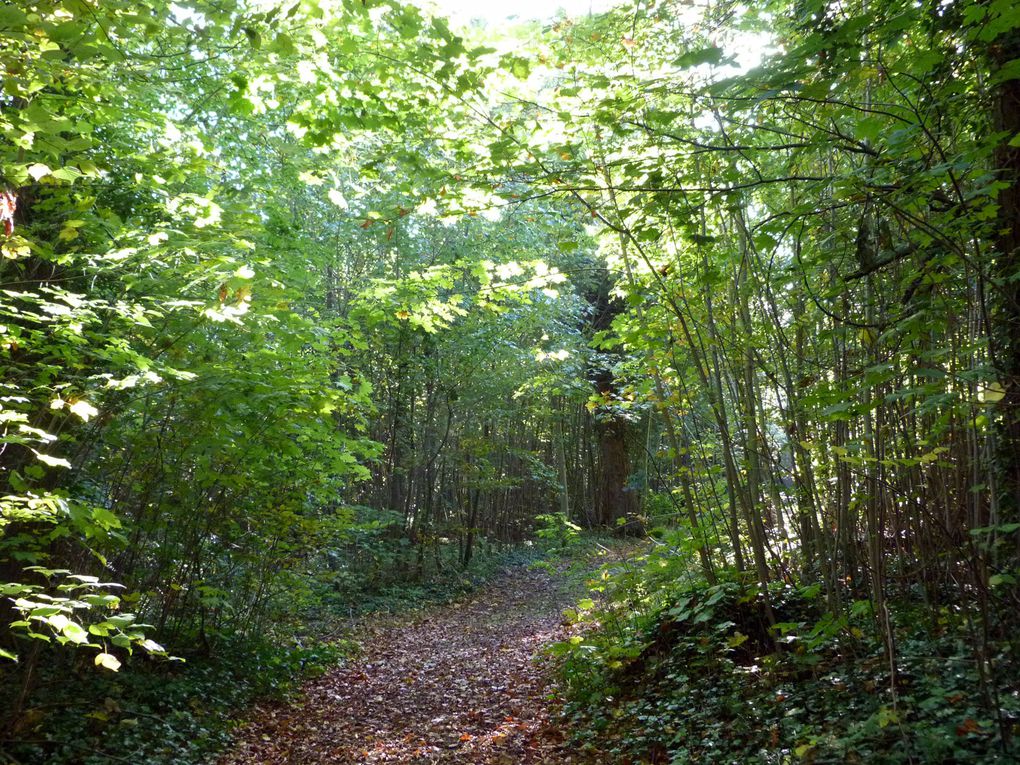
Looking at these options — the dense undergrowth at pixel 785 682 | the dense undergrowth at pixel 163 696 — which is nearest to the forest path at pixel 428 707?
the dense undergrowth at pixel 163 696

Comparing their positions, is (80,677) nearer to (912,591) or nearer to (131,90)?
(131,90)

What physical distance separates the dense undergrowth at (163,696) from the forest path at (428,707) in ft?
0.80

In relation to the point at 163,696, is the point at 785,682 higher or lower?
higher

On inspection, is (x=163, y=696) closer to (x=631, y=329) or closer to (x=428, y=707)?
(x=428, y=707)

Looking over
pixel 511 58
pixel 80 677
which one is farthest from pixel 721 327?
pixel 80 677

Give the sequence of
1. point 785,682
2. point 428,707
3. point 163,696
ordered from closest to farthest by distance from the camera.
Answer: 1. point 785,682
2. point 163,696
3. point 428,707

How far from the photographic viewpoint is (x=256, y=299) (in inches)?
218

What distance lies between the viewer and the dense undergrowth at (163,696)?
451 cm

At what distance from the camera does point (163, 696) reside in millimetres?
5586

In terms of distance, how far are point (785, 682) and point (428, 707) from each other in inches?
135

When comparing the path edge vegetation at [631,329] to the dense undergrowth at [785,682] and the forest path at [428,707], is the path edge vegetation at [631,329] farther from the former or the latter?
the forest path at [428,707]

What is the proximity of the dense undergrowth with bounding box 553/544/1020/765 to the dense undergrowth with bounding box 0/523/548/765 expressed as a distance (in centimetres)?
284

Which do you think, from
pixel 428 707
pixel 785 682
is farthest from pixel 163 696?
pixel 785 682

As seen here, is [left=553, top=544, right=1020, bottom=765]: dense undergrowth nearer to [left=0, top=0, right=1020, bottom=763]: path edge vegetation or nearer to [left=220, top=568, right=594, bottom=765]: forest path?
[left=0, top=0, right=1020, bottom=763]: path edge vegetation
